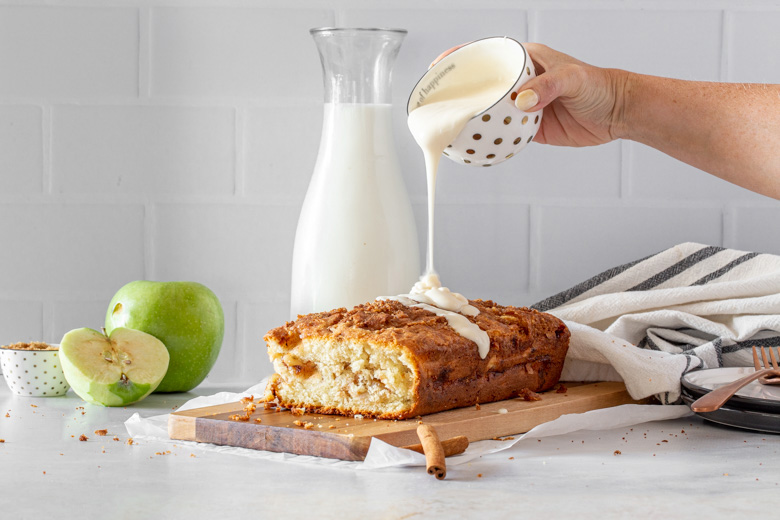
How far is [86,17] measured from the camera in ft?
6.20

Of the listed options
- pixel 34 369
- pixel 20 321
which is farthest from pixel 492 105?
pixel 20 321

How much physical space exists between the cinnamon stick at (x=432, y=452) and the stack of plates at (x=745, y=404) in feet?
1.45

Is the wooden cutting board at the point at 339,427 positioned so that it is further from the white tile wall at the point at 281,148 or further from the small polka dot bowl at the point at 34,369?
the white tile wall at the point at 281,148

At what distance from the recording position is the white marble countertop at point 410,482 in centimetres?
88

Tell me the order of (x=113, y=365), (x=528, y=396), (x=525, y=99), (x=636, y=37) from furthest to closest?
(x=636, y=37) < (x=113, y=365) < (x=528, y=396) < (x=525, y=99)

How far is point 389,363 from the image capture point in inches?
47.1

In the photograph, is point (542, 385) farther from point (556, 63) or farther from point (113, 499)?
point (113, 499)

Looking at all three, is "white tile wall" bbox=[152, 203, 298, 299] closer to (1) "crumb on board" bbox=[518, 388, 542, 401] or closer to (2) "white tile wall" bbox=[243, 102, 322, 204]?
(2) "white tile wall" bbox=[243, 102, 322, 204]

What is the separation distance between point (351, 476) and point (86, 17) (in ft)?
4.25

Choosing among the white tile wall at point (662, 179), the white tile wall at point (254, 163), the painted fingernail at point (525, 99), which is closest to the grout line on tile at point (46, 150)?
the white tile wall at point (254, 163)

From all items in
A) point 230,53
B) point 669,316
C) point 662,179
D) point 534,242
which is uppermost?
point 230,53

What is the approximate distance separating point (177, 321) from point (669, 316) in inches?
33.4

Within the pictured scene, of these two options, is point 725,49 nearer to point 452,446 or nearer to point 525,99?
point 525,99

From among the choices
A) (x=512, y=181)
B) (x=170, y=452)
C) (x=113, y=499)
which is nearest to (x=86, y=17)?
(x=512, y=181)
